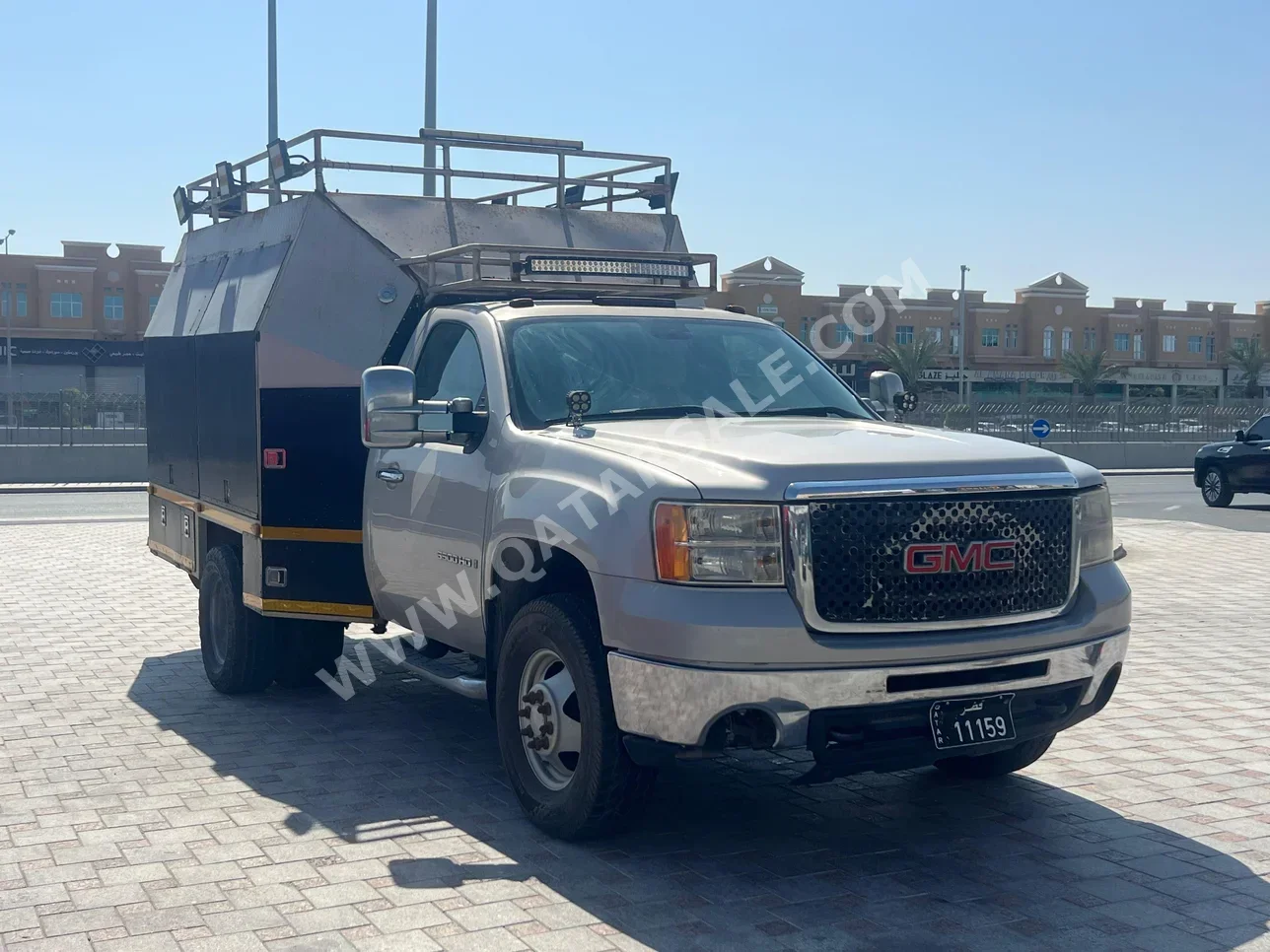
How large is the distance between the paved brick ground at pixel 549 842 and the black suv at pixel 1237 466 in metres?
17.3

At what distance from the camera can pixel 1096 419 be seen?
3991 cm

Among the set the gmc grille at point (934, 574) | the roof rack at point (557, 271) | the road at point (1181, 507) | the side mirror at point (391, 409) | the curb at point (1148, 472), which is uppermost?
the roof rack at point (557, 271)

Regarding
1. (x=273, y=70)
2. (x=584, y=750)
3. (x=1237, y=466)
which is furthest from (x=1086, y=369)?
(x=584, y=750)

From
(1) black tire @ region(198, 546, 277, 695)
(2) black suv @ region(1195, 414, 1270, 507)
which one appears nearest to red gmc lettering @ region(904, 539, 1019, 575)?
(1) black tire @ region(198, 546, 277, 695)

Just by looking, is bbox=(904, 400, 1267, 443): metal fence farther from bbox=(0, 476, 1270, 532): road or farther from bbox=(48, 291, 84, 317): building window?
bbox=(48, 291, 84, 317): building window

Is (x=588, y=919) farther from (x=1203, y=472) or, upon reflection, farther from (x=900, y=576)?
(x=1203, y=472)

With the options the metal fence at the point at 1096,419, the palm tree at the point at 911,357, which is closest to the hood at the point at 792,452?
the metal fence at the point at 1096,419

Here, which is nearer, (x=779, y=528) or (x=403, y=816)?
(x=779, y=528)

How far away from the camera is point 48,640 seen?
994 centimetres

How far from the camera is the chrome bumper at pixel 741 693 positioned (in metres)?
4.57

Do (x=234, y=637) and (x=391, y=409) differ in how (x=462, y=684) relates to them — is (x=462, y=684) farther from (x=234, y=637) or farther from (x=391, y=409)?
(x=234, y=637)

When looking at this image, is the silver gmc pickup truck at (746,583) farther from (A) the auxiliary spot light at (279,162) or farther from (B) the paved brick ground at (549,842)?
(A) the auxiliary spot light at (279,162)

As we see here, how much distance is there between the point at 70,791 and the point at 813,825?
3.14m

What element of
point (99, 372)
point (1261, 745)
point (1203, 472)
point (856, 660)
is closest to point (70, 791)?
point (856, 660)
